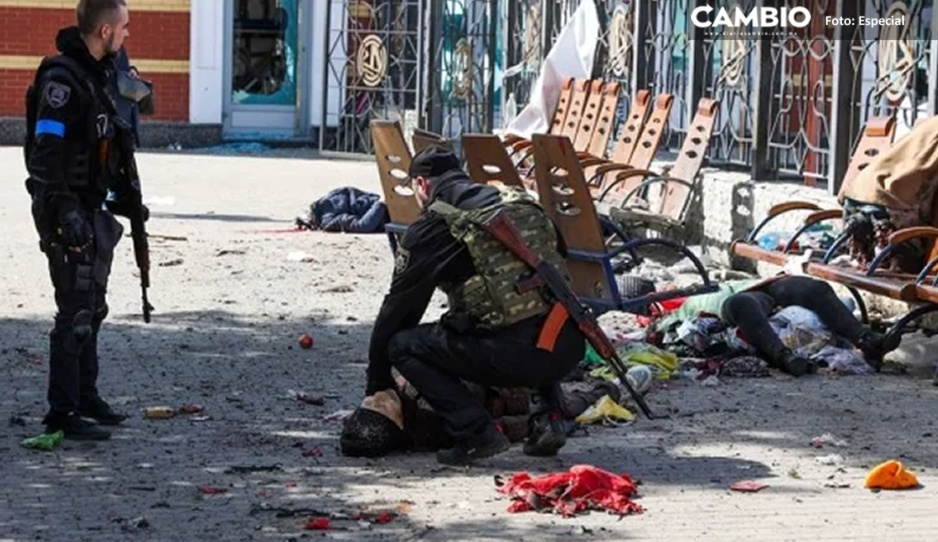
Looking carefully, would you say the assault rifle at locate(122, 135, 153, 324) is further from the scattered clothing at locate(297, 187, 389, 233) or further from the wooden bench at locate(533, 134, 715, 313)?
the scattered clothing at locate(297, 187, 389, 233)

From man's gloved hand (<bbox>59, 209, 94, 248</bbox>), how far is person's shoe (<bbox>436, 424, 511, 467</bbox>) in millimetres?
1681

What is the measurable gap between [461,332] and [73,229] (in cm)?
158

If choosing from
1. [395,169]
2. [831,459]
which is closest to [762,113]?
[395,169]

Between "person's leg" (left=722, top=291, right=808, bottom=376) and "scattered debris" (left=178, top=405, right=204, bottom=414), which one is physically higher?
"person's leg" (left=722, top=291, right=808, bottom=376)

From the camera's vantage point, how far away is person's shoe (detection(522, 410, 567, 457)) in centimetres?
758

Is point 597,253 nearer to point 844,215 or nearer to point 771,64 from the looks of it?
point 844,215

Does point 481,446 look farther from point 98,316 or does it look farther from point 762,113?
point 762,113

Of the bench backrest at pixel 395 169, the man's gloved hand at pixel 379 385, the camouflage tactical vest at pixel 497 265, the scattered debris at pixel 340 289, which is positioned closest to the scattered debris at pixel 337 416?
the man's gloved hand at pixel 379 385

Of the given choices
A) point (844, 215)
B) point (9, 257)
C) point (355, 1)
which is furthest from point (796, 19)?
point (355, 1)

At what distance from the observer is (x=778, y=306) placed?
33.5 feet

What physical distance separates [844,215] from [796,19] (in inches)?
159

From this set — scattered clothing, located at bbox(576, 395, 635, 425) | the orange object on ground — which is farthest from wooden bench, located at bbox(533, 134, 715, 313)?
the orange object on ground

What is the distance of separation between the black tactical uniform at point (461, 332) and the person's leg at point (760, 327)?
2.27 meters

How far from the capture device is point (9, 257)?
47.1 ft
